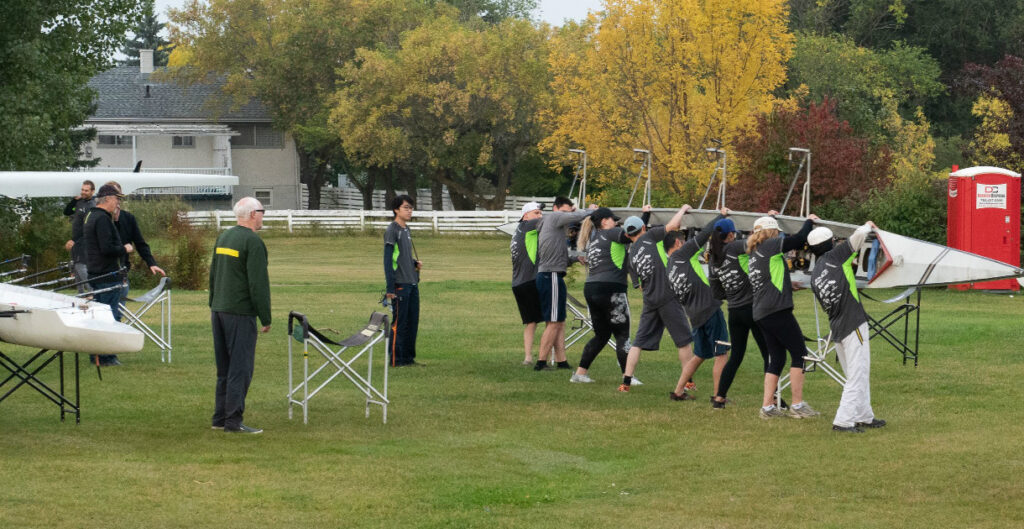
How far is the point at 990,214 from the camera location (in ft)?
81.6

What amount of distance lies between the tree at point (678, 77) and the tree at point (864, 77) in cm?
1053

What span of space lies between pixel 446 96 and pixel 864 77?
1710 cm

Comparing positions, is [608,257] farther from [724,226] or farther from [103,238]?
[103,238]

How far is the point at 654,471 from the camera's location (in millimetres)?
9297

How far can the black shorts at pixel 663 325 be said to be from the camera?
12.3 metres

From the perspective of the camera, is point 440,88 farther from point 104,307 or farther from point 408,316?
point 104,307

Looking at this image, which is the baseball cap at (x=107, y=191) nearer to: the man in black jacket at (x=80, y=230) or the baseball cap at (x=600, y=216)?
the man in black jacket at (x=80, y=230)

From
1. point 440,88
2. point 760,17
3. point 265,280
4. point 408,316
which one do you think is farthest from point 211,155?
point 265,280

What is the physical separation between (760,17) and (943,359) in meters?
23.5

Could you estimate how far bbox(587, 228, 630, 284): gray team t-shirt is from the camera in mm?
13000

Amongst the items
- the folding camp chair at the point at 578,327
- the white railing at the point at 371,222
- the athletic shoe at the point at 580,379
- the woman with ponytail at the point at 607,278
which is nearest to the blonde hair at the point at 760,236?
the woman with ponytail at the point at 607,278

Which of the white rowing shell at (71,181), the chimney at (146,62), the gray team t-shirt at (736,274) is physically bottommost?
the gray team t-shirt at (736,274)

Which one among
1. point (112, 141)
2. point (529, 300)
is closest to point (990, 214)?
point (529, 300)

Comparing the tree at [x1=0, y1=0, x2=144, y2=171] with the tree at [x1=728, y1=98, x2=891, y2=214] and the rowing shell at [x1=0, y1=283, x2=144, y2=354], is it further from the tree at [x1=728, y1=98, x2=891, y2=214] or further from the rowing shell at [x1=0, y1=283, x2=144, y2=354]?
the rowing shell at [x1=0, y1=283, x2=144, y2=354]
